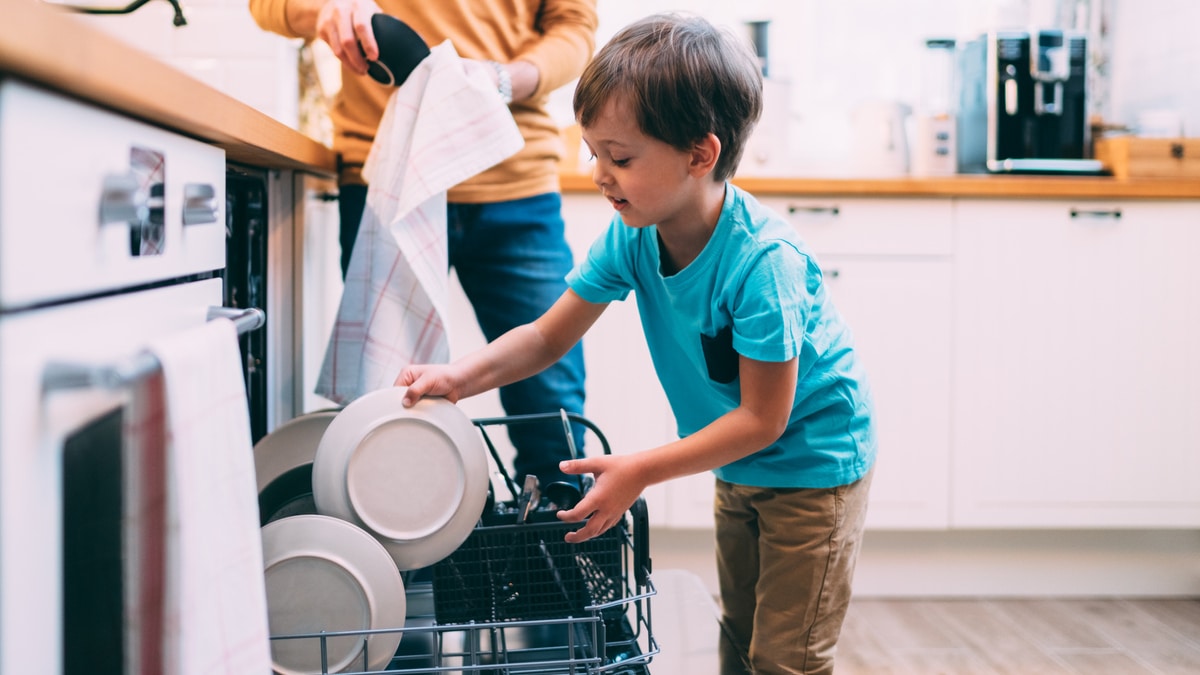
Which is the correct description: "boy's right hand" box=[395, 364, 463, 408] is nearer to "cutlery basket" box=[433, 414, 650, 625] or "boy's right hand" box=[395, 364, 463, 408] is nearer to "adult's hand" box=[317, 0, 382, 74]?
"cutlery basket" box=[433, 414, 650, 625]

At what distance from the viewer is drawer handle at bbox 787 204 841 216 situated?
218 cm

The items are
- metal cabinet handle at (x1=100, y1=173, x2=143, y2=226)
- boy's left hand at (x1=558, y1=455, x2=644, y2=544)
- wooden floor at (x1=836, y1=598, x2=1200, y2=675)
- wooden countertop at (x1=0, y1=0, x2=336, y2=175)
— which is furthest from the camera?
wooden floor at (x1=836, y1=598, x2=1200, y2=675)

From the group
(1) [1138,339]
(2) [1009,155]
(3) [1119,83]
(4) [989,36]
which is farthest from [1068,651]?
(3) [1119,83]

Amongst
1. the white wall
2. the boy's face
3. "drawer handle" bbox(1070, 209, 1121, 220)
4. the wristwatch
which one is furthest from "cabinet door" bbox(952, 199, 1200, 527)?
the boy's face

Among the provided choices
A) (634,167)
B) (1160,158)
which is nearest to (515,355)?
(634,167)

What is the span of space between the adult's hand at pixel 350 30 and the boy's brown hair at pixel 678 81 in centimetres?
36

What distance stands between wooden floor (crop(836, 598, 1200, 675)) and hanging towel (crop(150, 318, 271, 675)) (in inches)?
52.7

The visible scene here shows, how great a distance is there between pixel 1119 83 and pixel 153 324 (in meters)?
2.74

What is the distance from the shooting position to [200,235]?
2.89 ft

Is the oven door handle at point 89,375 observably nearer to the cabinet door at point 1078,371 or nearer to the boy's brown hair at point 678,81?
the boy's brown hair at point 678,81

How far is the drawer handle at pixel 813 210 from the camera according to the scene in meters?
2.18

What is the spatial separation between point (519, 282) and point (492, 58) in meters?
0.34

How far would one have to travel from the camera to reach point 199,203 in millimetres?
843

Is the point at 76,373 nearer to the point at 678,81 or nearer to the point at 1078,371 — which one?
the point at 678,81
